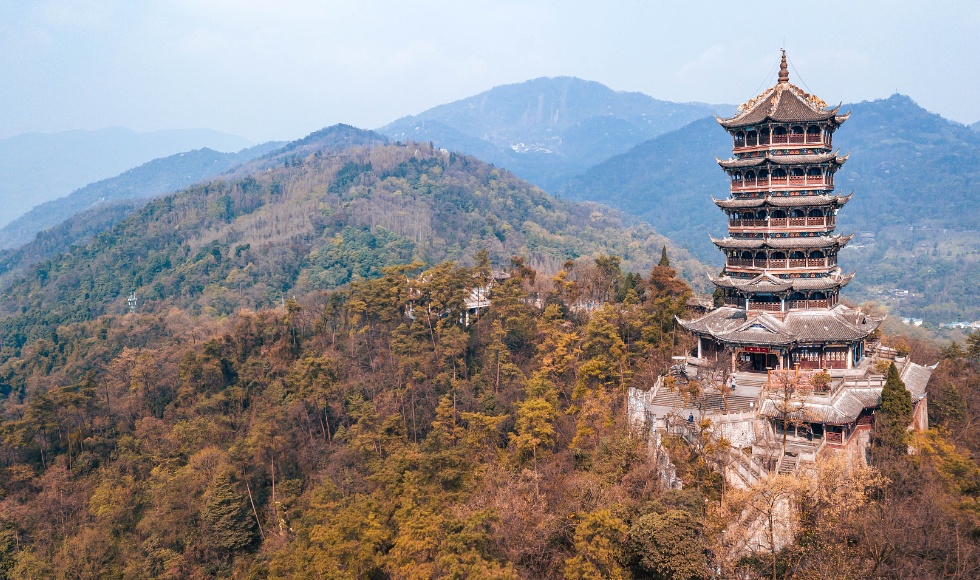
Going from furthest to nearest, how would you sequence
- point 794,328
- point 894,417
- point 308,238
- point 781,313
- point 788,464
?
point 308,238 < point 781,313 < point 794,328 < point 894,417 < point 788,464

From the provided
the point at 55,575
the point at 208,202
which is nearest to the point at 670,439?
the point at 55,575

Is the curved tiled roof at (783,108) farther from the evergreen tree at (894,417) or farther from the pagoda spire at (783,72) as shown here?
the evergreen tree at (894,417)

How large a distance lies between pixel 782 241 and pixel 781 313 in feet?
10.4

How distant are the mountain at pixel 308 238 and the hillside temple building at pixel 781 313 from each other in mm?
60340

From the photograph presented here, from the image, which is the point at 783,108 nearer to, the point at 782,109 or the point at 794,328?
the point at 782,109

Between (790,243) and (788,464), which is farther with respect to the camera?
(790,243)

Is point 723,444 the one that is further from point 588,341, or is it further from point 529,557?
point 588,341

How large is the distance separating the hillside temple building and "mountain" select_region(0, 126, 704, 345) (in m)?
60.3

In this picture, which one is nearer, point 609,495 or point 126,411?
point 609,495

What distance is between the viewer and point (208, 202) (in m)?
125

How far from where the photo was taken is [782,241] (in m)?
28.7

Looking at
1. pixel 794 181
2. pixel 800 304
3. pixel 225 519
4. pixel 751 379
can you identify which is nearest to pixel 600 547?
pixel 751 379

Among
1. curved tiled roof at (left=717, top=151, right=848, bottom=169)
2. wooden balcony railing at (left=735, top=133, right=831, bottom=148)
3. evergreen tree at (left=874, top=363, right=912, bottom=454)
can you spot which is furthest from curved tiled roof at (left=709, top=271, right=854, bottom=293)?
wooden balcony railing at (left=735, top=133, right=831, bottom=148)

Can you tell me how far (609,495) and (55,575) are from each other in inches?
1036
